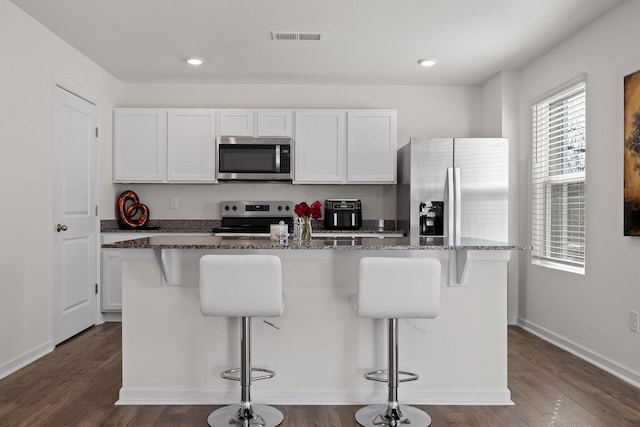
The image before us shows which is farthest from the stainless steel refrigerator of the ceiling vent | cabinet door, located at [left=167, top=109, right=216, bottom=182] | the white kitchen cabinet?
the white kitchen cabinet

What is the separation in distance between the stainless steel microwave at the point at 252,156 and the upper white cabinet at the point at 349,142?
0.45 ft

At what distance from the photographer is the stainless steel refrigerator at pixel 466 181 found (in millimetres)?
4445

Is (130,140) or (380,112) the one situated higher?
(380,112)

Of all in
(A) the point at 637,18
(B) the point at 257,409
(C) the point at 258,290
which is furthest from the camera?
(A) the point at 637,18

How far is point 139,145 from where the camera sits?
16.2 feet

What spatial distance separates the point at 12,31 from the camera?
10.7ft

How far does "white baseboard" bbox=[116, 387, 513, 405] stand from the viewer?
2.68 metres

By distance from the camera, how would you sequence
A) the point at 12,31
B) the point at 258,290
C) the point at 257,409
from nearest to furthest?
the point at 258,290
the point at 257,409
the point at 12,31

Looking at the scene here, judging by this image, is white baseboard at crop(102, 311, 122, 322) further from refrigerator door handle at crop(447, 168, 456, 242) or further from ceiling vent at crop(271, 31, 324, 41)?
refrigerator door handle at crop(447, 168, 456, 242)

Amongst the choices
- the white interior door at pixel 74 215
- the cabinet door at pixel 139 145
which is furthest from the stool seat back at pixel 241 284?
the cabinet door at pixel 139 145

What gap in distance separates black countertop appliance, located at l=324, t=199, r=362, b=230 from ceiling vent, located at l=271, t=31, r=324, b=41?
1.70 metres

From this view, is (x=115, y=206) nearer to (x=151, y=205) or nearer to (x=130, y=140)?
(x=151, y=205)

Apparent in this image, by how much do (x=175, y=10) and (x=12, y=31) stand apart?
109cm

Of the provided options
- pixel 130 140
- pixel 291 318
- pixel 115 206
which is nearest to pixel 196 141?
pixel 130 140
